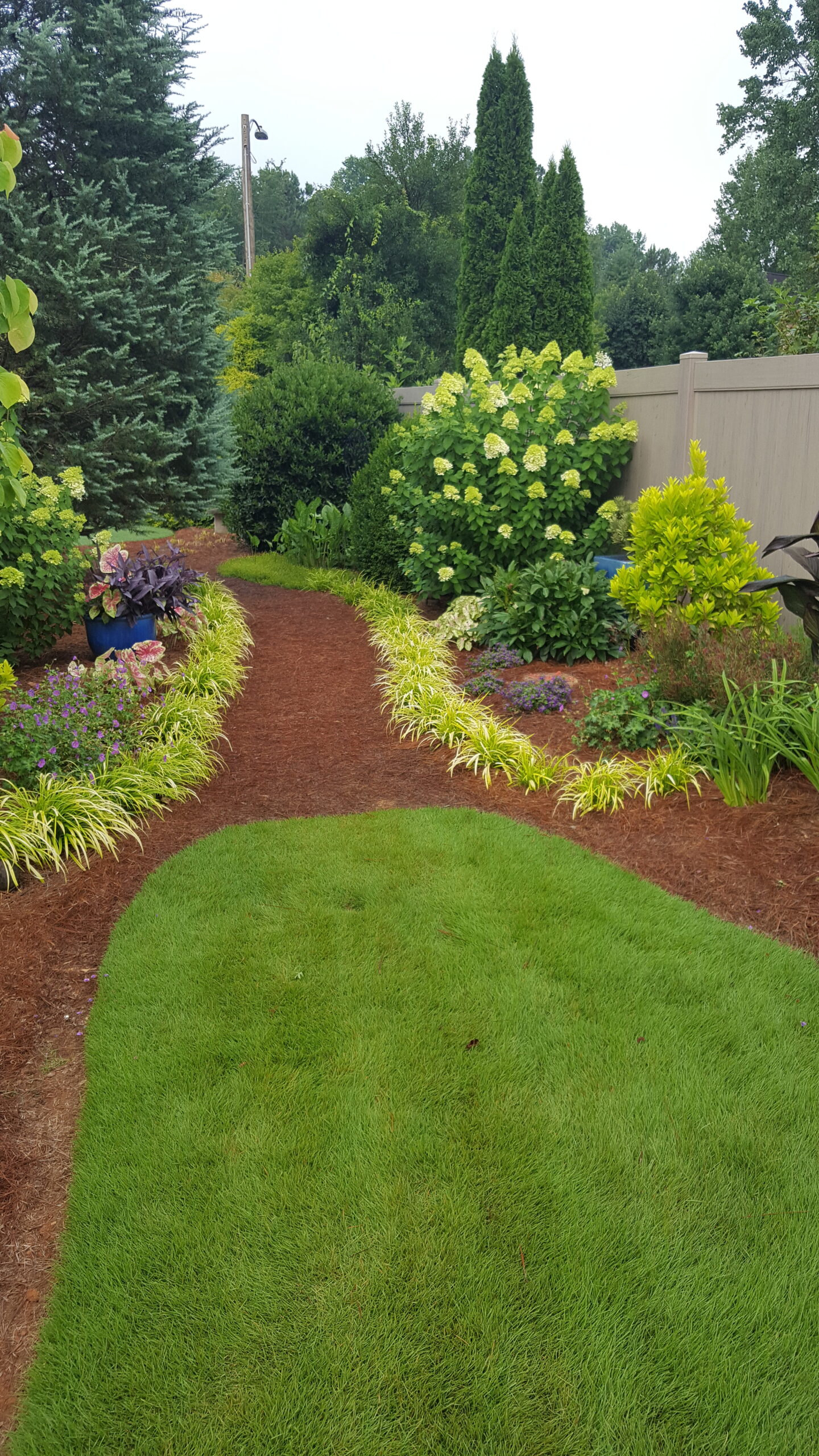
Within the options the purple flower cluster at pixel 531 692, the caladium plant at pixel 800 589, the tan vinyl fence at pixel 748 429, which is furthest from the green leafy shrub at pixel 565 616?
the caladium plant at pixel 800 589

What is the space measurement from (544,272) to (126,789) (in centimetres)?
1469

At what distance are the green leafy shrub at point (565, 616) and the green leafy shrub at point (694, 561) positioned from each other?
1005 millimetres

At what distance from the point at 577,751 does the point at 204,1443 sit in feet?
12.9

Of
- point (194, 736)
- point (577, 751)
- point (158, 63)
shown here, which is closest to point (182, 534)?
point (158, 63)

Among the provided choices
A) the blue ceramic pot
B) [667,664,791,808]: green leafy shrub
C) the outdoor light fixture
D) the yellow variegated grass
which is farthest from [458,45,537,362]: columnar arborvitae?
[667,664,791,808]: green leafy shrub

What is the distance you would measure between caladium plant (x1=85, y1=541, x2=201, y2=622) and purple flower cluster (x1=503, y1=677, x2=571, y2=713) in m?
2.95

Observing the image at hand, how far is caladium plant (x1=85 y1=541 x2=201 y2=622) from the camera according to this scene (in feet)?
22.1

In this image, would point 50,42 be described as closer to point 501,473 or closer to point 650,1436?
point 501,473

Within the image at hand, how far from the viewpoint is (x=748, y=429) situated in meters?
6.14

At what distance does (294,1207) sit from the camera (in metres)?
2.22

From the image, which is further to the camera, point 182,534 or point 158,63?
point 182,534

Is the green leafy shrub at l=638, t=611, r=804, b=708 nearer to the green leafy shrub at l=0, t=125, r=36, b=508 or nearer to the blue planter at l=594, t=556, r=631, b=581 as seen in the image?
the blue planter at l=594, t=556, r=631, b=581

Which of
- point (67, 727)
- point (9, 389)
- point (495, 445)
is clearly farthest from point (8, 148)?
point (495, 445)

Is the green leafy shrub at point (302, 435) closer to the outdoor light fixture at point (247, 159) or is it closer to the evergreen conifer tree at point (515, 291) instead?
the evergreen conifer tree at point (515, 291)
